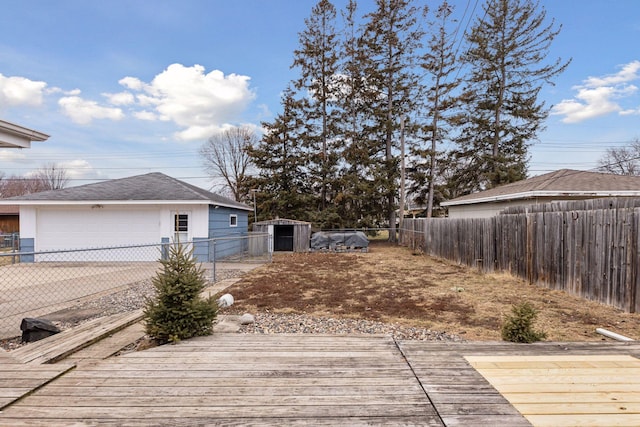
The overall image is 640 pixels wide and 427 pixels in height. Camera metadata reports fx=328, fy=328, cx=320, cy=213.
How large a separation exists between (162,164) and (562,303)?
106 ft

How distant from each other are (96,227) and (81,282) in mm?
5004

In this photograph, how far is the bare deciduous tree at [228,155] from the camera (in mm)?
30344

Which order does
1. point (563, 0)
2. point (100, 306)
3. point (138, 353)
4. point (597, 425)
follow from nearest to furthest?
point (597, 425)
point (138, 353)
point (100, 306)
point (563, 0)

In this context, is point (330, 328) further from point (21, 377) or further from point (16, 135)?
point (16, 135)

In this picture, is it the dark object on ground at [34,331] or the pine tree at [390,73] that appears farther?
the pine tree at [390,73]

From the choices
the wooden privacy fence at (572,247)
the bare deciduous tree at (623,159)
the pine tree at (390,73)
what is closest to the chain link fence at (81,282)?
the wooden privacy fence at (572,247)

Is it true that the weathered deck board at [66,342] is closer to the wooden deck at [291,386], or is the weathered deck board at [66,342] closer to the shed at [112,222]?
the wooden deck at [291,386]

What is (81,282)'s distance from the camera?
7973mm

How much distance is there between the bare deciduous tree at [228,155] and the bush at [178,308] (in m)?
27.5

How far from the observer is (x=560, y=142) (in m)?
24.5

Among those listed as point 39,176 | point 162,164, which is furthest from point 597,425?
point 39,176

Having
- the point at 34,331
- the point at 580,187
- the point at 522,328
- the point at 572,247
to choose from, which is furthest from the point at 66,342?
the point at 580,187

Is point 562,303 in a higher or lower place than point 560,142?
lower

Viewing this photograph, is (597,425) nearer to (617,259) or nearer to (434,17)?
(617,259)
